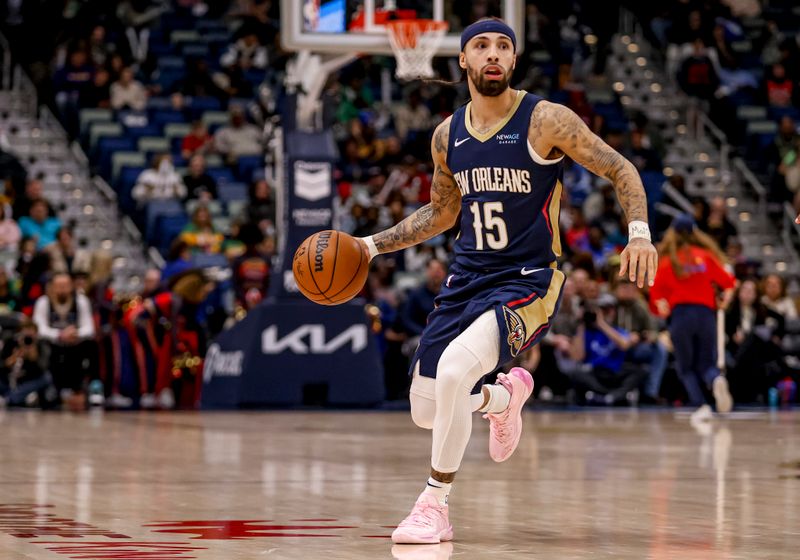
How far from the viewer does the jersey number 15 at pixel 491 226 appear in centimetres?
685

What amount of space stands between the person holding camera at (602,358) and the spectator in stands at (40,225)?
21.8ft

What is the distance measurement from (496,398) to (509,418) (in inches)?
7.4

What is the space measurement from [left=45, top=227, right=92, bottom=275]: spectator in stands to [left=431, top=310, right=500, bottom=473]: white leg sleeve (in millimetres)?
12589

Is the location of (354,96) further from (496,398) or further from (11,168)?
(496,398)

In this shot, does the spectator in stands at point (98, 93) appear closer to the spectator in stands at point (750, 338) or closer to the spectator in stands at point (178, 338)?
the spectator in stands at point (178, 338)

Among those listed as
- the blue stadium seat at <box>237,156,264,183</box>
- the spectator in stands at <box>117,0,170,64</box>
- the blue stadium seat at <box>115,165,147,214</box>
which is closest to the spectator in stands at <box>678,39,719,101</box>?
the blue stadium seat at <box>237,156,264,183</box>

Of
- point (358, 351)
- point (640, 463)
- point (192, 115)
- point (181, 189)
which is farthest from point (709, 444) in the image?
point (192, 115)

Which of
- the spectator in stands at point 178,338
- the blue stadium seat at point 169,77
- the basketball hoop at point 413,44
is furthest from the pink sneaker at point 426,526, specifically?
the blue stadium seat at point 169,77

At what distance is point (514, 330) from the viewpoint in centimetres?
664

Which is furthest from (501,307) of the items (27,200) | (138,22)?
(138,22)

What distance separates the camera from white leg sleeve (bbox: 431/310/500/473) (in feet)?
21.3

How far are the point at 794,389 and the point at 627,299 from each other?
99.2 inches

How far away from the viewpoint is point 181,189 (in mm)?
21422

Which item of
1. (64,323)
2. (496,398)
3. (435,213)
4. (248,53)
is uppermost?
(248,53)
